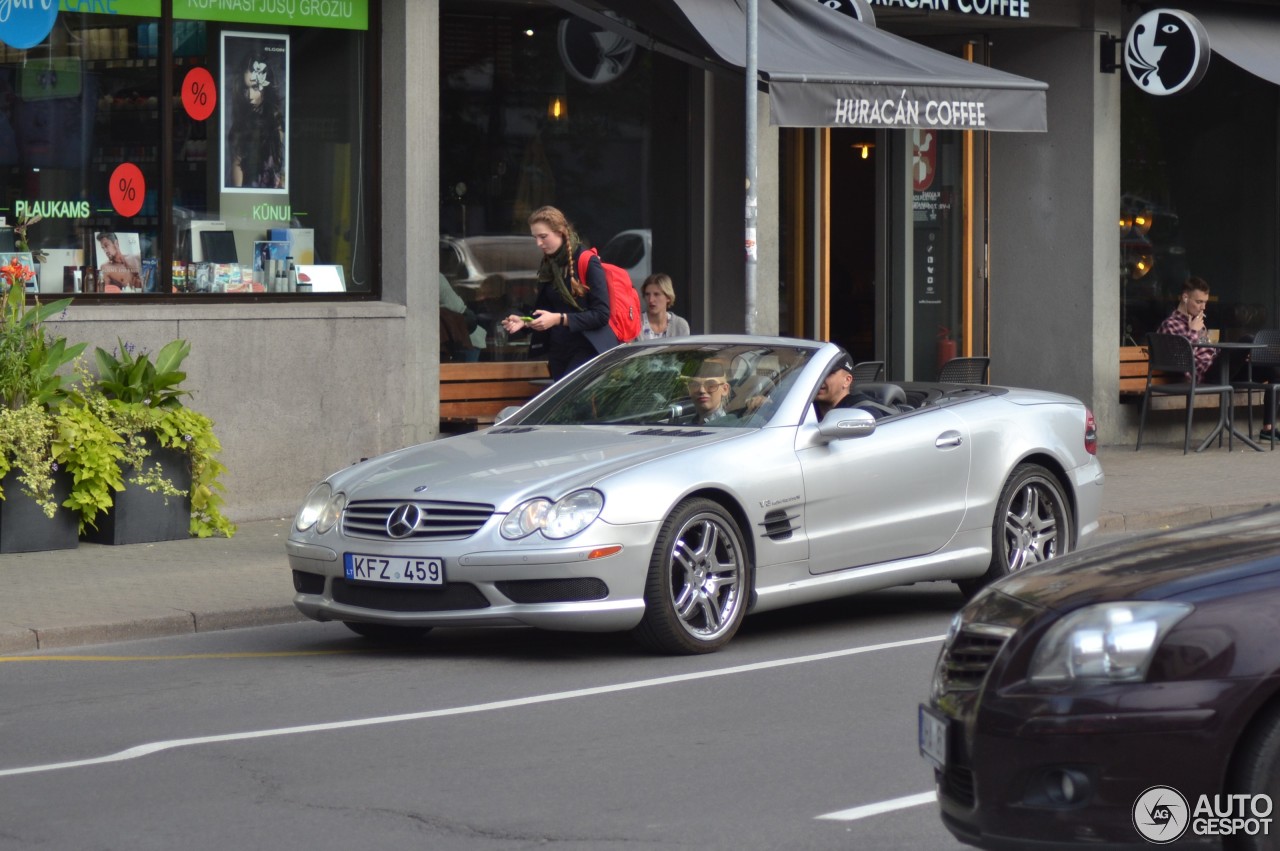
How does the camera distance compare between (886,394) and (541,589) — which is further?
(886,394)

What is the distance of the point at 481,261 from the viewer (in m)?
15.5

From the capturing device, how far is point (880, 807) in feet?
18.5

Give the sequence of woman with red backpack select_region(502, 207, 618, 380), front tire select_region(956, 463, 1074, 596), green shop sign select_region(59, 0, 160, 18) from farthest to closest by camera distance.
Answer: green shop sign select_region(59, 0, 160, 18) → woman with red backpack select_region(502, 207, 618, 380) → front tire select_region(956, 463, 1074, 596)

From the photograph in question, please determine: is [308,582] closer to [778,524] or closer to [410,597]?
[410,597]

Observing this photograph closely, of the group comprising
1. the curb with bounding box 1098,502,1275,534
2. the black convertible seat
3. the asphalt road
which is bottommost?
the asphalt road

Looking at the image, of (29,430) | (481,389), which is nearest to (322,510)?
(29,430)

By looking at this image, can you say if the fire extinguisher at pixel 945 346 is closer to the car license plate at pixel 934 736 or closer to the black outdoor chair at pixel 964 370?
the black outdoor chair at pixel 964 370

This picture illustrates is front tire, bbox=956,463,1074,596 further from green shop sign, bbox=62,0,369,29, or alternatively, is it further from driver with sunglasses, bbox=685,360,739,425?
green shop sign, bbox=62,0,369,29

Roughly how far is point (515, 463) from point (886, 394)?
7.54ft

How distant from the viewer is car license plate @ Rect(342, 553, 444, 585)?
310 inches

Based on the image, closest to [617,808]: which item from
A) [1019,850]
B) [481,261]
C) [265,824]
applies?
[265,824]

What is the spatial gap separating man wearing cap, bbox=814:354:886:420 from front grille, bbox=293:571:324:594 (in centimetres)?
261

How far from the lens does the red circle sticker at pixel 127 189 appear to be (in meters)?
13.0

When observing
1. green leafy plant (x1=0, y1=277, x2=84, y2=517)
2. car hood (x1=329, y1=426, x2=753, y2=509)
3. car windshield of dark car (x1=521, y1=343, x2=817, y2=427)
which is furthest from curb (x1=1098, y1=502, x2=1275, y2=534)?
green leafy plant (x1=0, y1=277, x2=84, y2=517)
